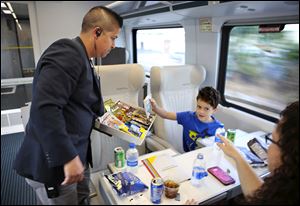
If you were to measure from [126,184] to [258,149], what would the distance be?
976mm

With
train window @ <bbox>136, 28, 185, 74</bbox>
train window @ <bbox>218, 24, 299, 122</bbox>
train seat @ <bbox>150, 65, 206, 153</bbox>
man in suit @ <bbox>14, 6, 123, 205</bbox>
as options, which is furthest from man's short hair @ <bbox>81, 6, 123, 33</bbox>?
train window @ <bbox>136, 28, 185, 74</bbox>

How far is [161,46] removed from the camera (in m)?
3.96

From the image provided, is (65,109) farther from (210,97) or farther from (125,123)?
(210,97)

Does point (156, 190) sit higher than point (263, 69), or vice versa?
point (263, 69)

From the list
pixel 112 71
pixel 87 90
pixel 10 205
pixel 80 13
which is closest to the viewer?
pixel 87 90

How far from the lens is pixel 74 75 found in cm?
97

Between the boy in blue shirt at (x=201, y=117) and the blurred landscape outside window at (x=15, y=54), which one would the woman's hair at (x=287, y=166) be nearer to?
the boy in blue shirt at (x=201, y=117)

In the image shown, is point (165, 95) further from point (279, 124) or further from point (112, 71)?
point (279, 124)

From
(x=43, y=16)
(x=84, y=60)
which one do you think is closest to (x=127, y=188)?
(x=84, y=60)

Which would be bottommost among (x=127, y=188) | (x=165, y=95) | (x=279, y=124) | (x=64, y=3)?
(x=127, y=188)

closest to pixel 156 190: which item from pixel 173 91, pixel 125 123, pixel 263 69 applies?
pixel 125 123

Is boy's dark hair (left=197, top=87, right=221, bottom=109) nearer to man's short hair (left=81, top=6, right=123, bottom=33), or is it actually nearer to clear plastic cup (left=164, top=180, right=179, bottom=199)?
clear plastic cup (left=164, top=180, right=179, bottom=199)

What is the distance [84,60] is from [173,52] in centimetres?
280

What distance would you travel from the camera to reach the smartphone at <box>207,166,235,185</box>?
1.26 m
